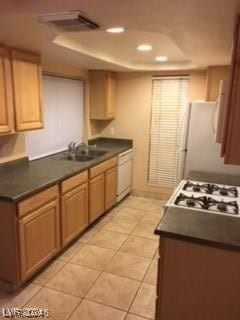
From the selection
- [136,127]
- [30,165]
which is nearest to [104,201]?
[30,165]

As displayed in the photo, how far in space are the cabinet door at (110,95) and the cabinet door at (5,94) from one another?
2.05 meters

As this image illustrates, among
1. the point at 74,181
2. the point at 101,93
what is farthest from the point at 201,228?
the point at 101,93

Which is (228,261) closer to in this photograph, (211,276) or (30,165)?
(211,276)

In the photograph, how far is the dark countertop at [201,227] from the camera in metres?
1.59

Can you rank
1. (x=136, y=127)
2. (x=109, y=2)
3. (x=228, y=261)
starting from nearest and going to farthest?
(x=109, y=2)
(x=228, y=261)
(x=136, y=127)

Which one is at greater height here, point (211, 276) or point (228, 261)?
point (228, 261)

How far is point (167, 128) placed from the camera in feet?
14.9

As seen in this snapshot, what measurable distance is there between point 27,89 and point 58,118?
117cm

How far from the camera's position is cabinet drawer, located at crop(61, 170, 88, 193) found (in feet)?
9.23

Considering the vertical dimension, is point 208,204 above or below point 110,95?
below

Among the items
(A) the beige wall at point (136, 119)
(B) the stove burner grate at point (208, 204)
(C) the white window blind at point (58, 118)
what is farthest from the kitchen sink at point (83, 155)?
(B) the stove burner grate at point (208, 204)

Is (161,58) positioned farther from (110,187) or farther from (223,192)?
(223,192)

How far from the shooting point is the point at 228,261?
159 centimetres

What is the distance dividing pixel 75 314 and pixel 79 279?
0.44m
